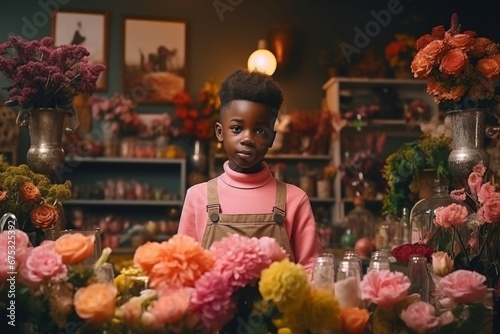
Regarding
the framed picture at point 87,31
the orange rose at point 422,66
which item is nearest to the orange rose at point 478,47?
the orange rose at point 422,66

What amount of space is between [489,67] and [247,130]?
2.65 feet

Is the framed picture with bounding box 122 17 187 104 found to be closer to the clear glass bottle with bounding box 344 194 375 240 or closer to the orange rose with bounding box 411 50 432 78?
the clear glass bottle with bounding box 344 194 375 240

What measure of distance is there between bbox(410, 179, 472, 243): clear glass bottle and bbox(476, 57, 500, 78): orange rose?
1.21 ft

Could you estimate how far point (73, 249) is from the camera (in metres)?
1.12

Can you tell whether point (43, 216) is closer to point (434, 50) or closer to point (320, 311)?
point (320, 311)

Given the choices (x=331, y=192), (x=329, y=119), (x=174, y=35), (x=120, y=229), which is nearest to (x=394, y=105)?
(x=329, y=119)

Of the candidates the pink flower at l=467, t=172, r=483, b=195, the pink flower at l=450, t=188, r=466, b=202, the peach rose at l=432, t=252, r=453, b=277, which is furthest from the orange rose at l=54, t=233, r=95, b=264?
the pink flower at l=450, t=188, r=466, b=202

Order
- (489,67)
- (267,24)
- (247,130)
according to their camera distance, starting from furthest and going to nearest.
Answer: (267,24) → (489,67) → (247,130)

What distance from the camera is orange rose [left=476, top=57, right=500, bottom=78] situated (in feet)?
6.20

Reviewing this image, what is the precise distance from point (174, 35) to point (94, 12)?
666mm

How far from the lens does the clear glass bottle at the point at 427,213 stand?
1.93m

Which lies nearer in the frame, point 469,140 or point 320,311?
point 320,311

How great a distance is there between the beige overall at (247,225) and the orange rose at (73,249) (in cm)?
50

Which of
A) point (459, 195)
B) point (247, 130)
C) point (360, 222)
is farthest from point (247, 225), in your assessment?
point (360, 222)
